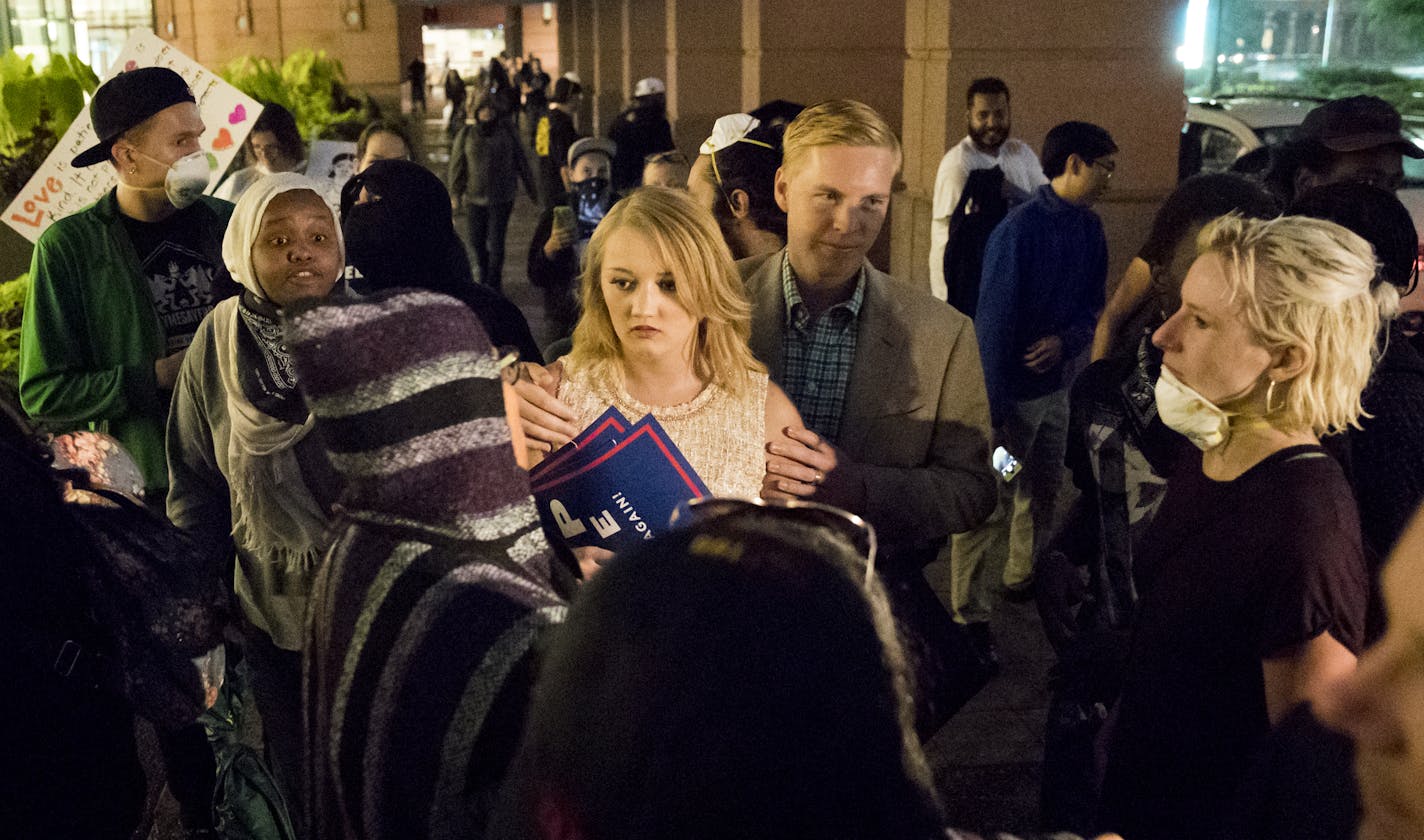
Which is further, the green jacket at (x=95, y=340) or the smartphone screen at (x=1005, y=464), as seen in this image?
the smartphone screen at (x=1005, y=464)

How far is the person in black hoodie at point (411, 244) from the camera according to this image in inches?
138

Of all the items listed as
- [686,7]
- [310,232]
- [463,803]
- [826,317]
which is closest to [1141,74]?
[826,317]

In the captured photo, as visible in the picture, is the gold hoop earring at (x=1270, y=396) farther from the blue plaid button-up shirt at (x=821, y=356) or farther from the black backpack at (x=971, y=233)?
the black backpack at (x=971, y=233)

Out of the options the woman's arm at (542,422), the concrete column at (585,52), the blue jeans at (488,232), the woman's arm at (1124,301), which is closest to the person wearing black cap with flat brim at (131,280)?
the woman's arm at (542,422)

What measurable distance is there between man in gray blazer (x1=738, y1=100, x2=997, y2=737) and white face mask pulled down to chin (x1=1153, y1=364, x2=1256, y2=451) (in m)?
Result: 0.65

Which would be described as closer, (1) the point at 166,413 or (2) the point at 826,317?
(2) the point at 826,317

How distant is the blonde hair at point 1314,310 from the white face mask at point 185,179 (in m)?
3.15

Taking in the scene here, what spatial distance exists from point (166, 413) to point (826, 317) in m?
2.13

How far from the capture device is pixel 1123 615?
312 cm

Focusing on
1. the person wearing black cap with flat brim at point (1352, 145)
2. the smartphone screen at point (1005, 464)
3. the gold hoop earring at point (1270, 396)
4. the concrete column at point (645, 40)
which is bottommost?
the smartphone screen at point (1005, 464)

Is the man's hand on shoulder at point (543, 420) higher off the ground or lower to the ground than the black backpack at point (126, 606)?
higher

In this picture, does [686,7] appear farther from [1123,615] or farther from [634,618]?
[634,618]

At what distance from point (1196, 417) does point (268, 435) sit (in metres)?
2.10

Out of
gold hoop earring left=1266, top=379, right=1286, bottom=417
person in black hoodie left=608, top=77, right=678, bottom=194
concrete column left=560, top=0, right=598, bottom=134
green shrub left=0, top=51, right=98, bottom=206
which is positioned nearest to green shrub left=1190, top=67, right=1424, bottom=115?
person in black hoodie left=608, top=77, right=678, bottom=194
